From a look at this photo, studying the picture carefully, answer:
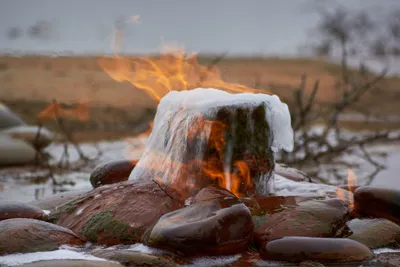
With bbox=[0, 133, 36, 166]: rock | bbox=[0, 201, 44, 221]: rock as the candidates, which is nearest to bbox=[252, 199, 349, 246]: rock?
bbox=[0, 201, 44, 221]: rock

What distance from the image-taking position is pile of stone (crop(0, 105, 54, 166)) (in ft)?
30.2

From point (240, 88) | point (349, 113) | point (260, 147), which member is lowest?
point (349, 113)

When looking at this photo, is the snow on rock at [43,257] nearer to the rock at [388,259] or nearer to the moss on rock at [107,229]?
the moss on rock at [107,229]

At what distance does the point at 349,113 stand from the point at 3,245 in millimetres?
16566

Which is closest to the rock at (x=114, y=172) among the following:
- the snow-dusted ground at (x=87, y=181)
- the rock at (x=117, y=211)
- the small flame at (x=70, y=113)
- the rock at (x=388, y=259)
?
the rock at (x=117, y=211)

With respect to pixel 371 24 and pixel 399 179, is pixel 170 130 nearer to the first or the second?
pixel 399 179

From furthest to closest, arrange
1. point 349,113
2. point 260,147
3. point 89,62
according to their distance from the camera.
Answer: point 89,62 → point 349,113 → point 260,147

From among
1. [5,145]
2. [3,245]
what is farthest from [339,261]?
[5,145]

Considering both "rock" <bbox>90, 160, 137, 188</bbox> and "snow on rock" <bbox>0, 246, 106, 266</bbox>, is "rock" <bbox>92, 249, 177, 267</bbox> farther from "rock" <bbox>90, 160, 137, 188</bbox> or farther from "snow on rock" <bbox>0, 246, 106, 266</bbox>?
"rock" <bbox>90, 160, 137, 188</bbox>

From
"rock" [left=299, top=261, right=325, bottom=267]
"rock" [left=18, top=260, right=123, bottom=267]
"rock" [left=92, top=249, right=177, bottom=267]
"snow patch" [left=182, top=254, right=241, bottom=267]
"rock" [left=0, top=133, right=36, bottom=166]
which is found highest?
"rock" [left=18, top=260, right=123, bottom=267]

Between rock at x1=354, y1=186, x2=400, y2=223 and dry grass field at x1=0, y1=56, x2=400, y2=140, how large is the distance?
8667 millimetres

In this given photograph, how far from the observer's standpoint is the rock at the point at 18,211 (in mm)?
4836

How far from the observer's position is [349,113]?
64.9 ft

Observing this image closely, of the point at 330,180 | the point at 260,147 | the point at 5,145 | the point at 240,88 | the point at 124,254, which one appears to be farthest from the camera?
the point at 5,145
